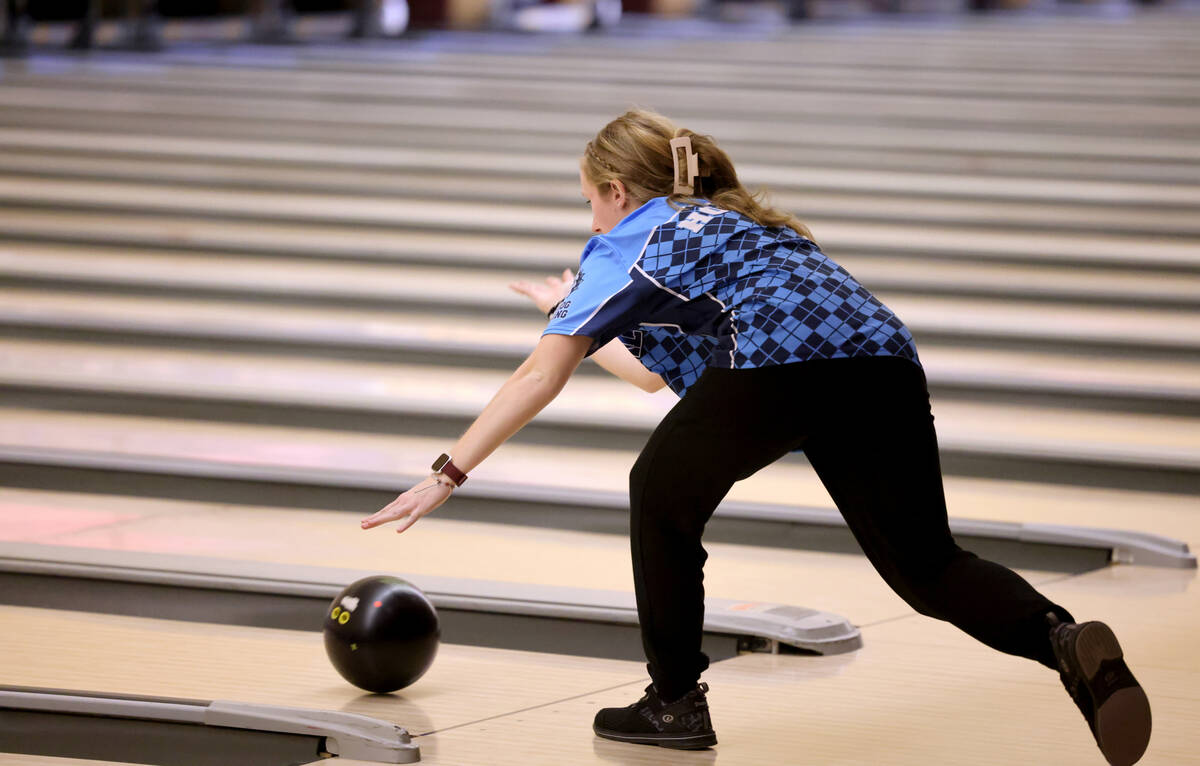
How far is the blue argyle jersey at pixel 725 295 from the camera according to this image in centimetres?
232

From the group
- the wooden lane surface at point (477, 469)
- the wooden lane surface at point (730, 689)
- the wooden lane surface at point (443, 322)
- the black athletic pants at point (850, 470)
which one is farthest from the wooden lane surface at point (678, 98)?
the black athletic pants at point (850, 470)

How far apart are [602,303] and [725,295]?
0.19 metres

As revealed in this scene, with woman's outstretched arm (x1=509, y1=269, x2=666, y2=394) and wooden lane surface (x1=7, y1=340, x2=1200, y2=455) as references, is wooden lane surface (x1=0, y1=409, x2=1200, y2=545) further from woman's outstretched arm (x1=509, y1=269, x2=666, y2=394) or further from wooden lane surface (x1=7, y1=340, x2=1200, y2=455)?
woman's outstretched arm (x1=509, y1=269, x2=666, y2=394)

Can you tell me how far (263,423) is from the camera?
16.7ft

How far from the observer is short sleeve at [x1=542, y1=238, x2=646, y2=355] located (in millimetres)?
2340

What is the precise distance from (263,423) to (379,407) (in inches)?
15.0

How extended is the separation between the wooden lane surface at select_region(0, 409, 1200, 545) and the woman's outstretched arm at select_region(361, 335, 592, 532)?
1864 mm

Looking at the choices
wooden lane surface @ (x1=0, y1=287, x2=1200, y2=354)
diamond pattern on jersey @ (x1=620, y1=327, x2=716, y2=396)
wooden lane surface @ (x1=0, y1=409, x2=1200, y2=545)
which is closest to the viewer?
diamond pattern on jersey @ (x1=620, y1=327, x2=716, y2=396)

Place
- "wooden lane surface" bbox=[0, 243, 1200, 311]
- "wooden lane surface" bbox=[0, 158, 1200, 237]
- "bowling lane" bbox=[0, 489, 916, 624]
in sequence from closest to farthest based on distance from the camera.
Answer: "bowling lane" bbox=[0, 489, 916, 624], "wooden lane surface" bbox=[0, 243, 1200, 311], "wooden lane surface" bbox=[0, 158, 1200, 237]

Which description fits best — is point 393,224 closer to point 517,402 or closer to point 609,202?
point 609,202

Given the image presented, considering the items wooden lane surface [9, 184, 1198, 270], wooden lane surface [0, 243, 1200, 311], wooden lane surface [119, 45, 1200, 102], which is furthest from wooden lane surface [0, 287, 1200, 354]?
wooden lane surface [119, 45, 1200, 102]

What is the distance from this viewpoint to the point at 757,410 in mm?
2324

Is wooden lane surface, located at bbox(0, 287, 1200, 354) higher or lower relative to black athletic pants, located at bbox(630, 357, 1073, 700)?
lower

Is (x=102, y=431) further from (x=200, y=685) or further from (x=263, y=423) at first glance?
(x=200, y=685)
